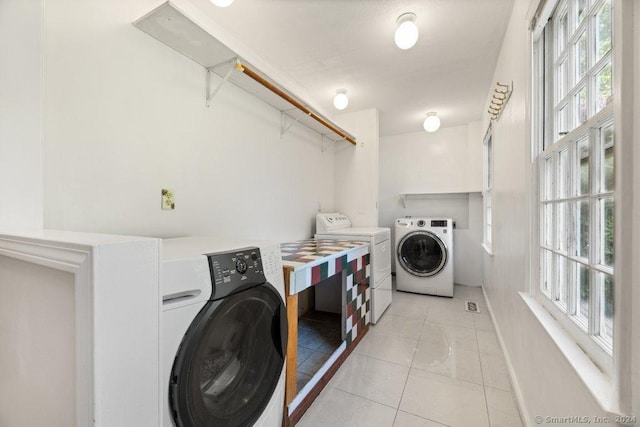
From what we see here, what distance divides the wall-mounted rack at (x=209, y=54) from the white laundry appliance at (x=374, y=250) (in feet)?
3.99

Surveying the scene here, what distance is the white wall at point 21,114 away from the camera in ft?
2.99

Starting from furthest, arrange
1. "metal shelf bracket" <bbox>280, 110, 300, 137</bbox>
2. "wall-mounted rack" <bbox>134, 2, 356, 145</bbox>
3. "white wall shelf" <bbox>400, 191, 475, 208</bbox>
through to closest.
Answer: "white wall shelf" <bbox>400, 191, 475, 208</bbox>, "metal shelf bracket" <bbox>280, 110, 300, 137</bbox>, "wall-mounted rack" <bbox>134, 2, 356, 145</bbox>

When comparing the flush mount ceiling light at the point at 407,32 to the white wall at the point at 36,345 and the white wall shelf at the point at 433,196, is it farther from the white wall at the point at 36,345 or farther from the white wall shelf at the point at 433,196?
the white wall shelf at the point at 433,196

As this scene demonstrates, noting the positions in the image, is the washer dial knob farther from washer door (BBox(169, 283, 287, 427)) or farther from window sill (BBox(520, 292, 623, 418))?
window sill (BBox(520, 292, 623, 418))

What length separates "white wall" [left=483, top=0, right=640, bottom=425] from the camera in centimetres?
87

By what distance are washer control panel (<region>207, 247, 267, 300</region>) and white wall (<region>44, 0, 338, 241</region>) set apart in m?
0.76

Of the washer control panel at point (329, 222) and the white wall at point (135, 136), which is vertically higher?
the white wall at point (135, 136)

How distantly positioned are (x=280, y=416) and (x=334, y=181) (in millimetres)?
2798

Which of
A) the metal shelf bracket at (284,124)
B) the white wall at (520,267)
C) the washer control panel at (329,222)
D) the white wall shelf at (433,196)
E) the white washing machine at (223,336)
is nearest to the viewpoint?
the white washing machine at (223,336)

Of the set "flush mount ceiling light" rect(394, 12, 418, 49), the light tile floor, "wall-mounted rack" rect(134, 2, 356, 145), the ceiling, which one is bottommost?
the light tile floor

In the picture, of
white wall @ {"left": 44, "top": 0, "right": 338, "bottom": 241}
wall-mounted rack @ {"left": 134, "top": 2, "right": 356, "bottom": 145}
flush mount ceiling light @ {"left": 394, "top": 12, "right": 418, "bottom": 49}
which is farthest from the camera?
flush mount ceiling light @ {"left": 394, "top": 12, "right": 418, "bottom": 49}

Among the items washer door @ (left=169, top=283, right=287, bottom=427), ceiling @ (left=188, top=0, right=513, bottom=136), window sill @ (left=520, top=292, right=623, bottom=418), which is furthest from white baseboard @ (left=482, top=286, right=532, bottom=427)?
ceiling @ (left=188, top=0, right=513, bottom=136)

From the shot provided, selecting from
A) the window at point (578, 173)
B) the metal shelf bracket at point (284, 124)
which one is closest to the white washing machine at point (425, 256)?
the metal shelf bracket at point (284, 124)

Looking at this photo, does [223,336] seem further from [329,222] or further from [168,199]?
[329,222]
